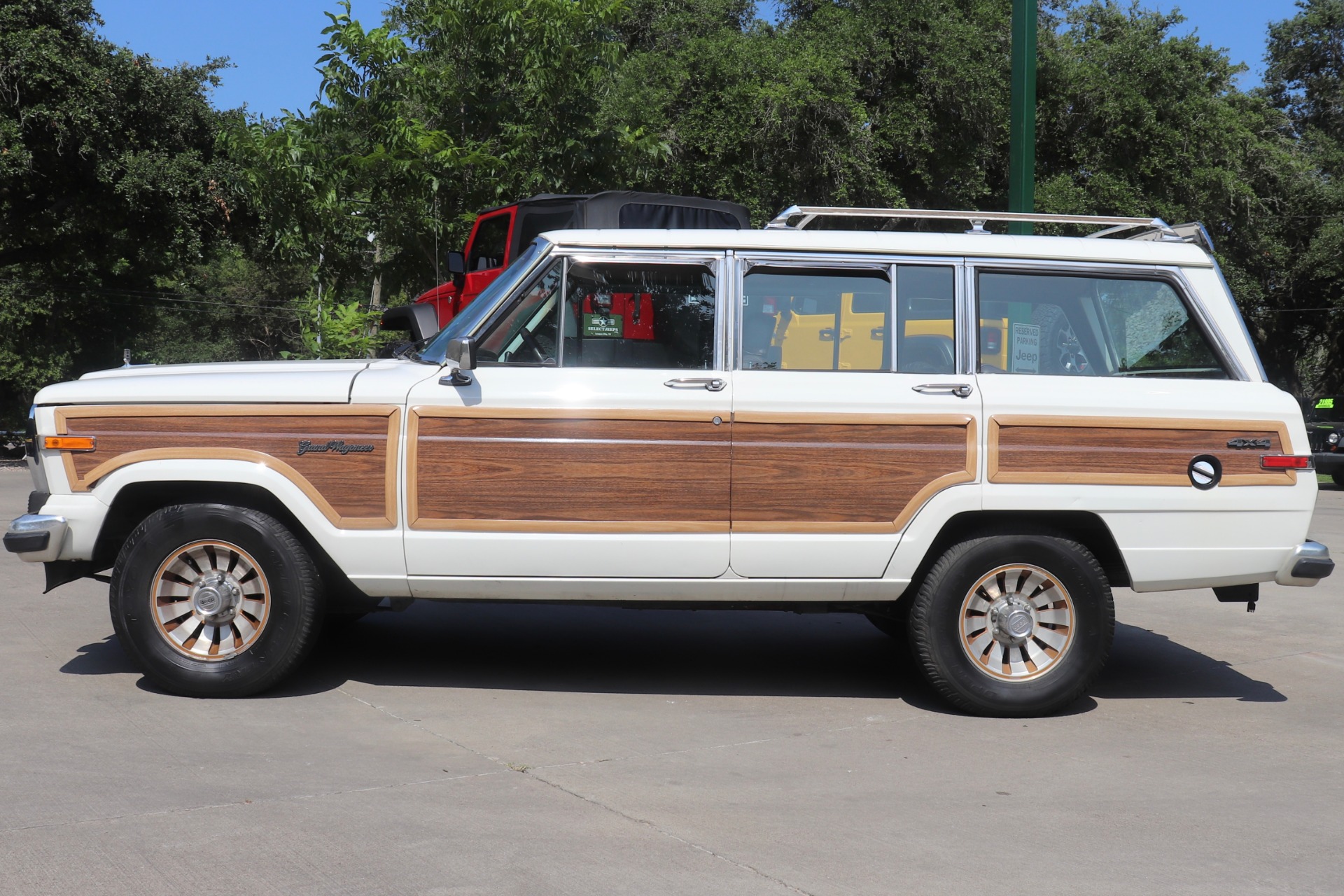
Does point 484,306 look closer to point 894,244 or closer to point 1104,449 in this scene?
point 894,244

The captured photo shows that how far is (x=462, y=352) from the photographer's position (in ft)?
17.7

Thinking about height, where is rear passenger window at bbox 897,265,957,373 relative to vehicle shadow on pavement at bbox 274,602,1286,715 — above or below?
above

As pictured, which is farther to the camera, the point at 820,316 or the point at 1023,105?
the point at 1023,105

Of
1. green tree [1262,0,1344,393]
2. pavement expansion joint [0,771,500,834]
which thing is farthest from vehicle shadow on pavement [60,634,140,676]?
green tree [1262,0,1344,393]

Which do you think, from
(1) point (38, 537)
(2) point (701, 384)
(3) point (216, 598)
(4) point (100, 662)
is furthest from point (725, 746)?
(4) point (100, 662)

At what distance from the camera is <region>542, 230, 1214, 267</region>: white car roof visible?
5688 millimetres

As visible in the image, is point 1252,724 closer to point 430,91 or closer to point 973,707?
point 973,707

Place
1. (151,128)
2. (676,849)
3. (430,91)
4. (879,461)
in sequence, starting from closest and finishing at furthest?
(676,849)
(879,461)
(430,91)
(151,128)

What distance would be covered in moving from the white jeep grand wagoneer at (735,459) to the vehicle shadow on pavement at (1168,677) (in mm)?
816

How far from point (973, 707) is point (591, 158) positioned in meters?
12.3

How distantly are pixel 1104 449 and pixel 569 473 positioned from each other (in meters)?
2.38

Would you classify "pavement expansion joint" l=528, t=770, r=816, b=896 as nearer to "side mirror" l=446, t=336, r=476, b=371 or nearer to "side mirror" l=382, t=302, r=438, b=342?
"side mirror" l=446, t=336, r=476, b=371

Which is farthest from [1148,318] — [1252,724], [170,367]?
[170,367]

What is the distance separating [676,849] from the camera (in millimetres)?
3908
